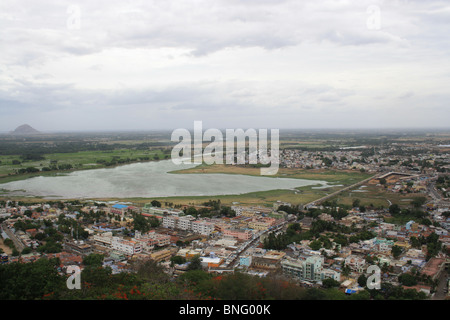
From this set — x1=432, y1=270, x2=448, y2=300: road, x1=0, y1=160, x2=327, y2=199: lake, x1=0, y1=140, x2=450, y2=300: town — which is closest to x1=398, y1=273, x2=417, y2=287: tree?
x1=0, y1=140, x2=450, y2=300: town

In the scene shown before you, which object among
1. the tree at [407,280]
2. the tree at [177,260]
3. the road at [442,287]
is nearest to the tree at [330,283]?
the tree at [407,280]

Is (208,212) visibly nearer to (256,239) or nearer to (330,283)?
(256,239)

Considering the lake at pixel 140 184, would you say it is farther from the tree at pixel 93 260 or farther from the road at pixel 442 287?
the road at pixel 442 287

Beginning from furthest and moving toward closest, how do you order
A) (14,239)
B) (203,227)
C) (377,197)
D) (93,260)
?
(377,197), (203,227), (14,239), (93,260)

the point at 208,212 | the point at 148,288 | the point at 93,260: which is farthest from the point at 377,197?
the point at 148,288
